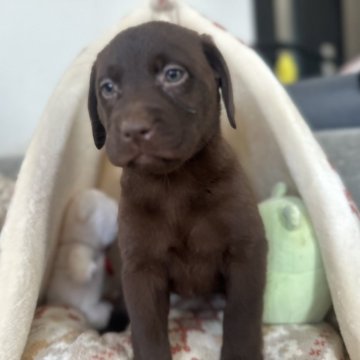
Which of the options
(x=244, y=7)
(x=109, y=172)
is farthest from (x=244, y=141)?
(x=244, y=7)

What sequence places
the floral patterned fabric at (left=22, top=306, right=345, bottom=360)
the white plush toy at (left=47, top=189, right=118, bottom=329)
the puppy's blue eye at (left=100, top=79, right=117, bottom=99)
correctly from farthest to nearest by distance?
the white plush toy at (left=47, top=189, right=118, bottom=329) < the floral patterned fabric at (left=22, top=306, right=345, bottom=360) < the puppy's blue eye at (left=100, top=79, right=117, bottom=99)

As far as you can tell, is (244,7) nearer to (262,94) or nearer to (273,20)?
(273,20)

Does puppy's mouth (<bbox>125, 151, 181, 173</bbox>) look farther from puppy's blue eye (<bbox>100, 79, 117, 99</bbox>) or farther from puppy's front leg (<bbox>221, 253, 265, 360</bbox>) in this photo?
puppy's front leg (<bbox>221, 253, 265, 360</bbox>)

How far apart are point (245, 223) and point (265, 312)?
26cm

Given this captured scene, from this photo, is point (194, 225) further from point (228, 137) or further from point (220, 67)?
point (228, 137)

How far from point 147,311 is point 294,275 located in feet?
1.06

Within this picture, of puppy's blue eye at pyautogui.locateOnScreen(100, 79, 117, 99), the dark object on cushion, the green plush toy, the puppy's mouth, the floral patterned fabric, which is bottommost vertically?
the floral patterned fabric

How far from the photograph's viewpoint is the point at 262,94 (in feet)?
4.28

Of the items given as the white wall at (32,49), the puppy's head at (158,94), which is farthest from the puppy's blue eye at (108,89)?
the white wall at (32,49)

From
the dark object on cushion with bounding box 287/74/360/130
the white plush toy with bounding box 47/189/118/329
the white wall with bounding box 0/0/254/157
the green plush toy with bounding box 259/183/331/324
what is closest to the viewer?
the green plush toy with bounding box 259/183/331/324

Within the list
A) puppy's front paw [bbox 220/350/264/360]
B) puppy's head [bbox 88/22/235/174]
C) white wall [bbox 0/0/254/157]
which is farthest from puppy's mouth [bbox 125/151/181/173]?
white wall [bbox 0/0/254/157]

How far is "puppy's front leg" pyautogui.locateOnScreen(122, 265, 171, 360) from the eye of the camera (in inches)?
41.6

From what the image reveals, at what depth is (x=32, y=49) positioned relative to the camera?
7.14ft

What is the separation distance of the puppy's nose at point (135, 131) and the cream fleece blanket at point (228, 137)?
412 millimetres
